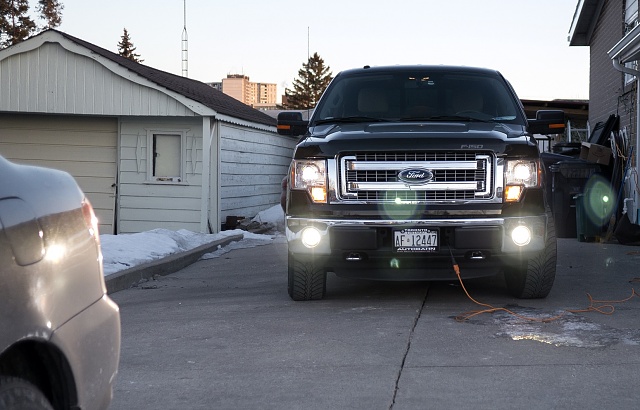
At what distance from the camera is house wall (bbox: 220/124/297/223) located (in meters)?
19.1

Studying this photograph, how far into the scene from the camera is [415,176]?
7379 millimetres

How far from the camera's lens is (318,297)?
8016 millimetres

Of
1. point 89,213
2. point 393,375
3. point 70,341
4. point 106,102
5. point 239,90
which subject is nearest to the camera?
point 70,341

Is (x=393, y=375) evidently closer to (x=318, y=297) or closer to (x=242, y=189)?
(x=318, y=297)

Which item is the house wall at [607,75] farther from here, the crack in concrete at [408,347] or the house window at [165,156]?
the crack in concrete at [408,347]

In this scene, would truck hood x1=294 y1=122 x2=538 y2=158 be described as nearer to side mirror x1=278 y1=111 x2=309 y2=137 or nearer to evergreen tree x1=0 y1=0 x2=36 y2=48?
side mirror x1=278 y1=111 x2=309 y2=137

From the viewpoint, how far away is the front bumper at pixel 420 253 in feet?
24.0

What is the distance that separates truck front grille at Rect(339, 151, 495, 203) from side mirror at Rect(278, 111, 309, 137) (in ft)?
4.43

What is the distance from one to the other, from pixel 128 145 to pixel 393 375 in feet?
46.4

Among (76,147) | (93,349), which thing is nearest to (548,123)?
(93,349)

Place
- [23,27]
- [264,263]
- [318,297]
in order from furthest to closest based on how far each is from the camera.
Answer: [23,27], [264,263], [318,297]

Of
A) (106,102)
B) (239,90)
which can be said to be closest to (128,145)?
(106,102)

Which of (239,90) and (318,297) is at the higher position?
(239,90)

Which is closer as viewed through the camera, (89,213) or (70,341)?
(70,341)
